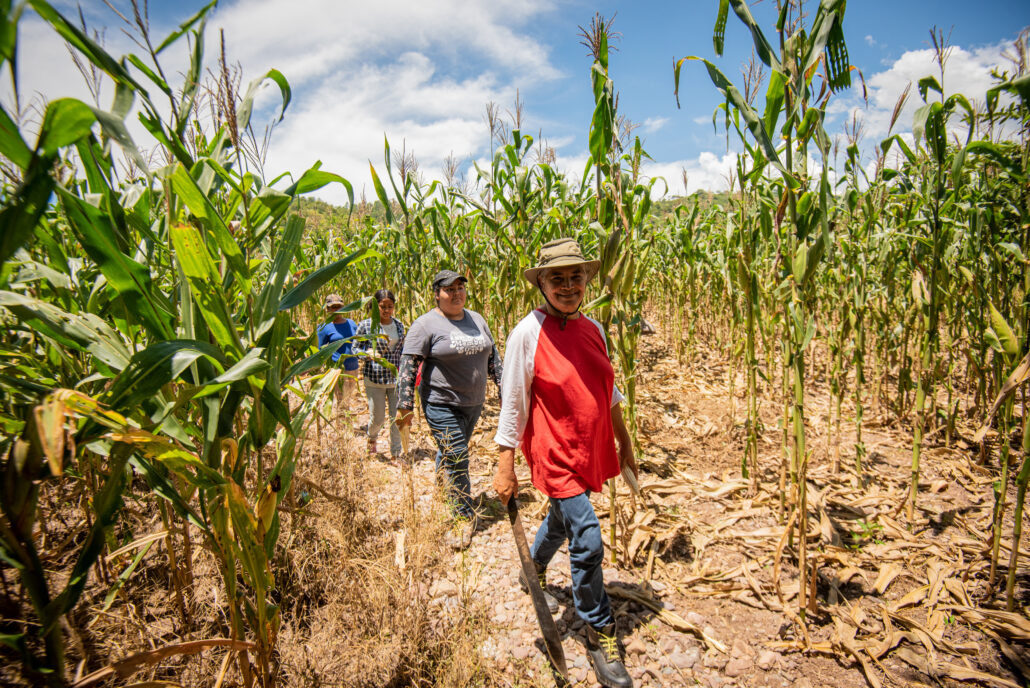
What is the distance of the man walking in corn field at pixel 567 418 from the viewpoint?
2.20 metres

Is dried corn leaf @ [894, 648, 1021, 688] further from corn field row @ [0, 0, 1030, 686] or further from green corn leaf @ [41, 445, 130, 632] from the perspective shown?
green corn leaf @ [41, 445, 130, 632]

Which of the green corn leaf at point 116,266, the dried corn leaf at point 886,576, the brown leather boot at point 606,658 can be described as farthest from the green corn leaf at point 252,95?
the dried corn leaf at point 886,576

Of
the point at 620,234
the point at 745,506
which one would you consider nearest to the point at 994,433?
the point at 745,506

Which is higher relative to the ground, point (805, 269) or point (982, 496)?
point (805, 269)

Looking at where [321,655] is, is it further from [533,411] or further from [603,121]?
[603,121]

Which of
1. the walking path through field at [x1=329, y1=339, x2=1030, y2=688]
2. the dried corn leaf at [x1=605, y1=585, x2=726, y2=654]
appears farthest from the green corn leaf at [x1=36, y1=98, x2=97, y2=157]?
the dried corn leaf at [x1=605, y1=585, x2=726, y2=654]

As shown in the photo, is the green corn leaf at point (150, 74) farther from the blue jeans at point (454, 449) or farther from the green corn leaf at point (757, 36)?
the blue jeans at point (454, 449)

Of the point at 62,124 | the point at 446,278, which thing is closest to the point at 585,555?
the point at 446,278

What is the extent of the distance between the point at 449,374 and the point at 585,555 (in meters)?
1.71

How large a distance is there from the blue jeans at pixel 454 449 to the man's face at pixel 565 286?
1602mm

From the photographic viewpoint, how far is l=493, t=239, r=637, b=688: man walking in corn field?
2201 mm

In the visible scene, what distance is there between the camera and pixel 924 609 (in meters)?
2.53

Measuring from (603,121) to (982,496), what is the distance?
163 inches

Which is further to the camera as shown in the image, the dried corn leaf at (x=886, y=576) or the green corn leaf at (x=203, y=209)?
the dried corn leaf at (x=886, y=576)
